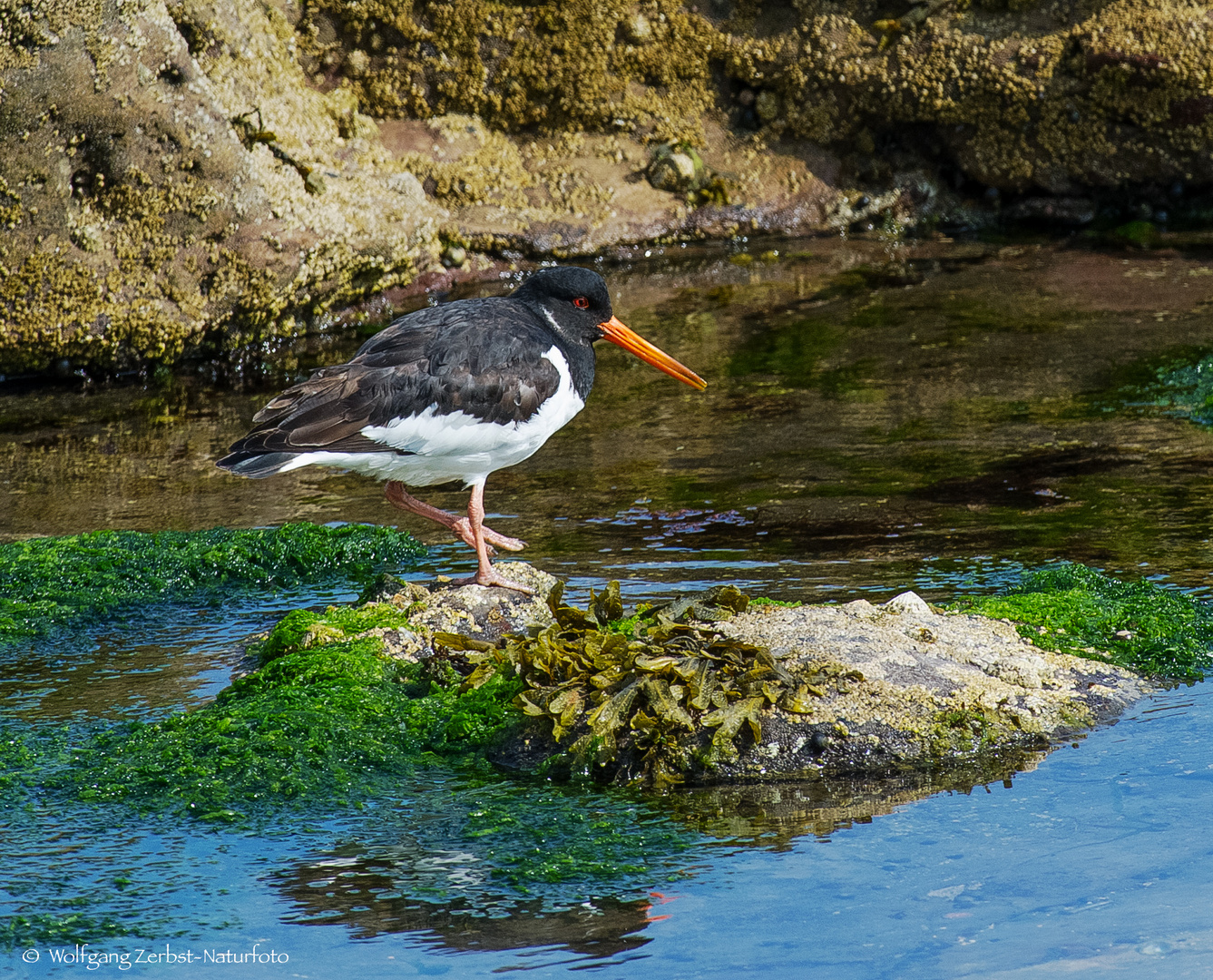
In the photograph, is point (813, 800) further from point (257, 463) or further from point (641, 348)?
point (641, 348)

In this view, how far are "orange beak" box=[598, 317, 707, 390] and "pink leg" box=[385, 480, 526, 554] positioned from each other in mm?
1037

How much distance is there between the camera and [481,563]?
5.18m

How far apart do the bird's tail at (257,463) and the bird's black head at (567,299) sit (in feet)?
4.31

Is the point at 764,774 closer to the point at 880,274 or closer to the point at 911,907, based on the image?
the point at 911,907

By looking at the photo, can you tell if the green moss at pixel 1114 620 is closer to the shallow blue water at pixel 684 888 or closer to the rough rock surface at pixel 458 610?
the shallow blue water at pixel 684 888

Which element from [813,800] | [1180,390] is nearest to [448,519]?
[813,800]

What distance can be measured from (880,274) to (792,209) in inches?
64.3

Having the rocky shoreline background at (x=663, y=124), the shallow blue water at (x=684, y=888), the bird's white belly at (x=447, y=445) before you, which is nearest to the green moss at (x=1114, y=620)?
the shallow blue water at (x=684, y=888)

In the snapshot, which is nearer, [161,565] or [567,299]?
[567,299]

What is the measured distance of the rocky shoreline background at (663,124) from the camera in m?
9.91

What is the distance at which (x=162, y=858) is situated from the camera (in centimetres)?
367

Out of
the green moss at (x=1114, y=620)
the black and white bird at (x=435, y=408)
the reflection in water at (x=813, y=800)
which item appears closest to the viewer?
the reflection in water at (x=813, y=800)

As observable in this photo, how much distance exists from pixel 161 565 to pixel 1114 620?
3877mm

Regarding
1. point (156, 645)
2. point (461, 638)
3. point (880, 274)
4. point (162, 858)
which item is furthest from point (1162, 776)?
point (880, 274)
